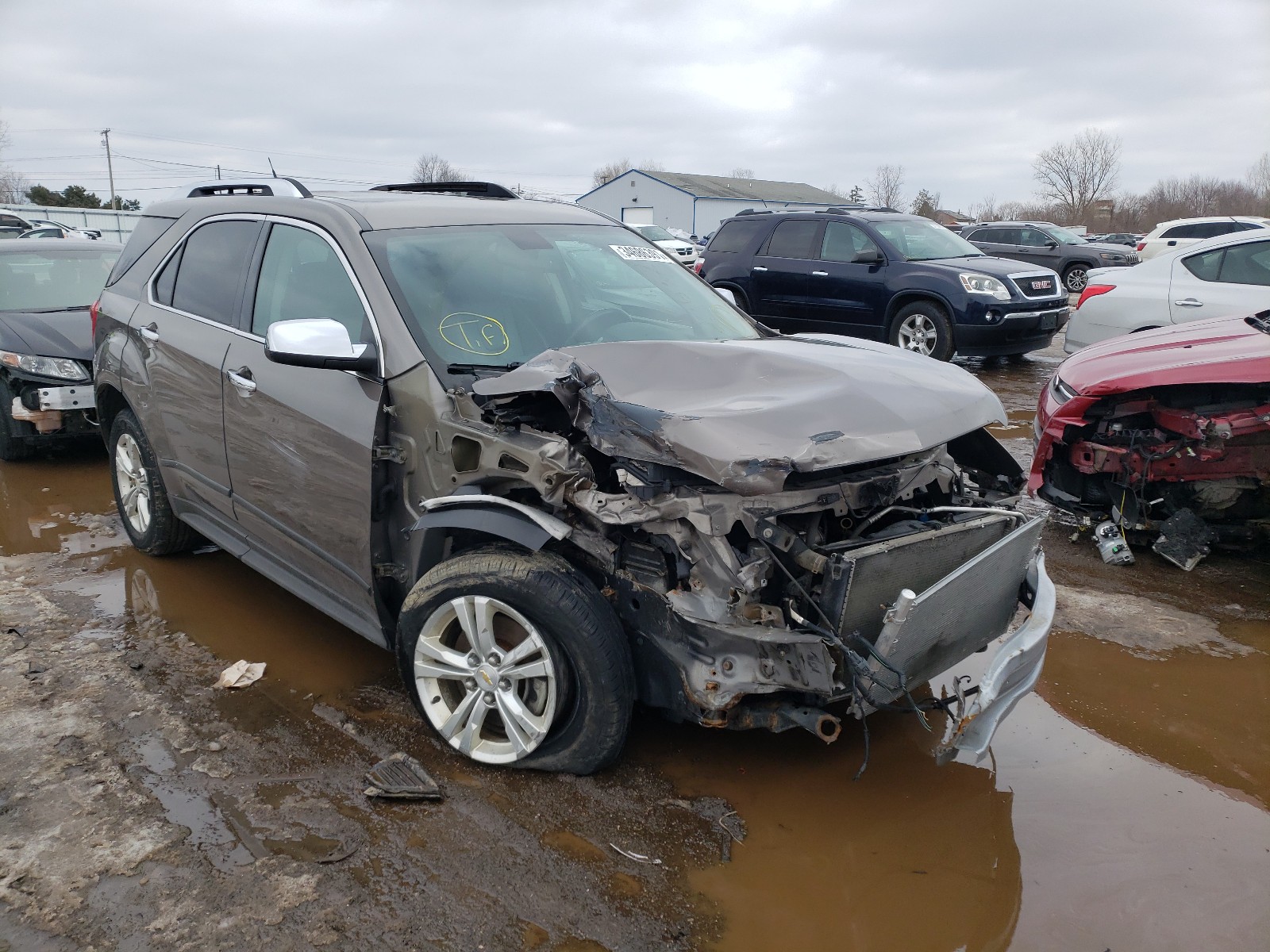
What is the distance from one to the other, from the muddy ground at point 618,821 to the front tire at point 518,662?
16 centimetres

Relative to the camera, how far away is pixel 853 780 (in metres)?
3.08

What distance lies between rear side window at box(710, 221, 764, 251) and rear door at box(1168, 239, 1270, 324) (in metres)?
5.07

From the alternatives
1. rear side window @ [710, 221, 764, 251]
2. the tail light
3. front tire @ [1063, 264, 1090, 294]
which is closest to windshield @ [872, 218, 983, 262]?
rear side window @ [710, 221, 764, 251]

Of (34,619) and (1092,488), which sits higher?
(1092,488)

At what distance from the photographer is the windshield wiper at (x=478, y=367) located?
3160 mm

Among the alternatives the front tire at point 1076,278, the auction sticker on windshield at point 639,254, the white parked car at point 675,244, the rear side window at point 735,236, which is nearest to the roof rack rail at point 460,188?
the auction sticker on windshield at point 639,254

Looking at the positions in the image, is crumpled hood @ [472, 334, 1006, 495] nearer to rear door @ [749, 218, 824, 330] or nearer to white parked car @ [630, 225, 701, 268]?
rear door @ [749, 218, 824, 330]

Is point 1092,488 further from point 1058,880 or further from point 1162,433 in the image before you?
point 1058,880

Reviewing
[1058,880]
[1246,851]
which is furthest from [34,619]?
[1246,851]

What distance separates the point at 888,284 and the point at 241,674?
874cm

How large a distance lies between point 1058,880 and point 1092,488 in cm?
342

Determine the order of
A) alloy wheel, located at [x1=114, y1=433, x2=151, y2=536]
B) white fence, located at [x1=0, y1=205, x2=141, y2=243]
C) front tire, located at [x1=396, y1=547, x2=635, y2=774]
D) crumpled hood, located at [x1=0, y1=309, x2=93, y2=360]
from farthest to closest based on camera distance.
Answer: white fence, located at [x1=0, y1=205, x2=141, y2=243] < crumpled hood, located at [x1=0, y1=309, x2=93, y2=360] < alloy wheel, located at [x1=114, y1=433, x2=151, y2=536] < front tire, located at [x1=396, y1=547, x2=635, y2=774]

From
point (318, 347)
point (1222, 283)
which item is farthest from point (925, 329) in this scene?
point (318, 347)

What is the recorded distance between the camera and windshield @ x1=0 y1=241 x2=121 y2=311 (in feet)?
24.9
